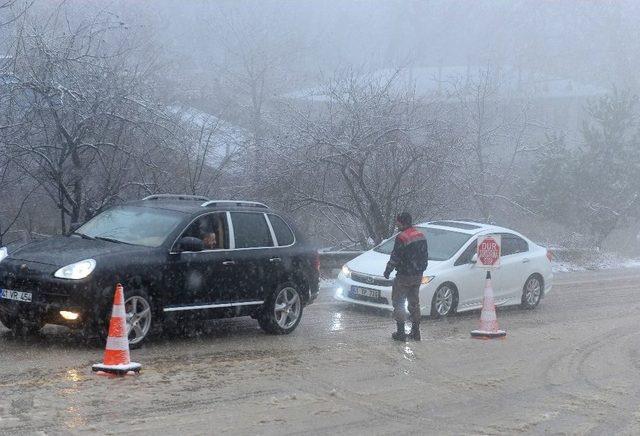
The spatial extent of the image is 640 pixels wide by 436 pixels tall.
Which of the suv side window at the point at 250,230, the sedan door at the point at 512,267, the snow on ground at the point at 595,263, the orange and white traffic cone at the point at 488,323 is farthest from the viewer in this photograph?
the snow on ground at the point at 595,263

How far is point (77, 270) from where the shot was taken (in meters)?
9.65

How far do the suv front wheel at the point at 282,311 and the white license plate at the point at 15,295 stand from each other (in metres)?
3.04

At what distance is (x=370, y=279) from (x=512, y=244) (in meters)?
3.25

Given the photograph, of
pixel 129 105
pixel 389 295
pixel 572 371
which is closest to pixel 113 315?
pixel 572 371

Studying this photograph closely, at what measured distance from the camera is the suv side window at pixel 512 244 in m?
16.3

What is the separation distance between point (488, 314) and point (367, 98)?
12416 millimetres

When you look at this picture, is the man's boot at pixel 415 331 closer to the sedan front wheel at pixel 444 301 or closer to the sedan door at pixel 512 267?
the sedan front wheel at pixel 444 301

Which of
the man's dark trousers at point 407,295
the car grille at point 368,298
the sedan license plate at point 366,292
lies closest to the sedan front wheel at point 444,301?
the car grille at point 368,298

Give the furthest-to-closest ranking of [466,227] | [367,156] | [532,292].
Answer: [367,156] < [532,292] < [466,227]

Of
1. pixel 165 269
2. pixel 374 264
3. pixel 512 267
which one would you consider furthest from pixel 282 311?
pixel 512 267

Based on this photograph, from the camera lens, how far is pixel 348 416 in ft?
25.2

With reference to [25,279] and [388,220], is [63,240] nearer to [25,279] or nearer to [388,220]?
[25,279]

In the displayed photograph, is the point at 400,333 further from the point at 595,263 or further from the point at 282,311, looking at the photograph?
the point at 595,263

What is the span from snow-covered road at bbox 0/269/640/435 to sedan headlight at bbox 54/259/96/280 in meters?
0.80
